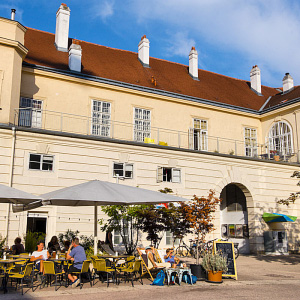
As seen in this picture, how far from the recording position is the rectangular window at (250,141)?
2544cm

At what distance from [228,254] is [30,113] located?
474 inches

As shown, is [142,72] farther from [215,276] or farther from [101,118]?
[215,276]

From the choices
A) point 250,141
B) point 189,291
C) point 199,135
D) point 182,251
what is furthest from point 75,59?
point 189,291

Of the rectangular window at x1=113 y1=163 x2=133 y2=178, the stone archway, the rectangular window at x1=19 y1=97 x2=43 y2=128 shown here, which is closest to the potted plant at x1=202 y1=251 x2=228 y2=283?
the rectangular window at x1=113 y1=163 x2=133 y2=178

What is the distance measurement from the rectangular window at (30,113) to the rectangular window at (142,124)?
536 centimetres

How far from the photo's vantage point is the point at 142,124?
22078 millimetres

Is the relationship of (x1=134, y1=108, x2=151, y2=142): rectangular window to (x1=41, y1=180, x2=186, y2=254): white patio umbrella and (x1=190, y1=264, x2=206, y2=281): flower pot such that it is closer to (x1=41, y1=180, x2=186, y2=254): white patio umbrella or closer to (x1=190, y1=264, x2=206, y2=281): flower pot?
(x1=41, y1=180, x2=186, y2=254): white patio umbrella

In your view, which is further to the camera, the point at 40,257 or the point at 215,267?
the point at 215,267

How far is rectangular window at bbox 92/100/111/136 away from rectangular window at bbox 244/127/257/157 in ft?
32.3

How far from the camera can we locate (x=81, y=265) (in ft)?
32.2

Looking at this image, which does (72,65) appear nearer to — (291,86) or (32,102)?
(32,102)

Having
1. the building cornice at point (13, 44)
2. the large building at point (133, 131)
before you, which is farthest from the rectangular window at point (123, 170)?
the building cornice at point (13, 44)

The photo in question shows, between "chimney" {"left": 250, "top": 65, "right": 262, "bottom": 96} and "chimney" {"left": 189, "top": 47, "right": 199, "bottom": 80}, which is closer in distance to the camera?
"chimney" {"left": 189, "top": 47, "right": 199, "bottom": 80}

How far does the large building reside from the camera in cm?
1647
